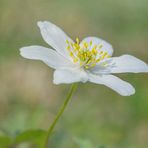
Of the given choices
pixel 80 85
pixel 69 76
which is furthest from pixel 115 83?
pixel 80 85

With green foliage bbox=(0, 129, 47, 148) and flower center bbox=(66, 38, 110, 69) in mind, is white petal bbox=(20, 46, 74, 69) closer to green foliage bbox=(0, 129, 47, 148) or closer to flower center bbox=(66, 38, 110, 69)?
flower center bbox=(66, 38, 110, 69)

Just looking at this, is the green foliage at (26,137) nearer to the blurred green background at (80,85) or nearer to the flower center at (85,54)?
the flower center at (85,54)

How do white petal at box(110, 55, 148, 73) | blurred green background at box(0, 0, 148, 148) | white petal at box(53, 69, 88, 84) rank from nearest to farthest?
white petal at box(53, 69, 88, 84) < white petal at box(110, 55, 148, 73) < blurred green background at box(0, 0, 148, 148)

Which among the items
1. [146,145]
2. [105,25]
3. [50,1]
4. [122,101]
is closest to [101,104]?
[122,101]

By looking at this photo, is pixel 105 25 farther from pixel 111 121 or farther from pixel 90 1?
pixel 111 121

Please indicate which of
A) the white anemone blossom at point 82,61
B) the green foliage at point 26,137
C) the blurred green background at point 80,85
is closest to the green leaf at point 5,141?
the green foliage at point 26,137

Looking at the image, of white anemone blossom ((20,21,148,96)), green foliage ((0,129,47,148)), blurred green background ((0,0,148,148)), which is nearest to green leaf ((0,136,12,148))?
green foliage ((0,129,47,148))
